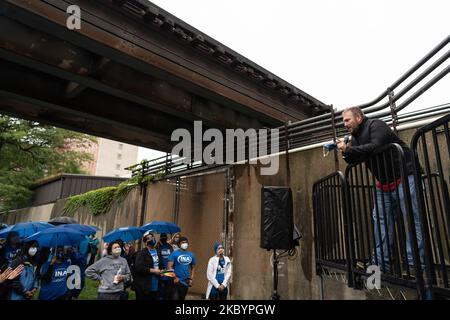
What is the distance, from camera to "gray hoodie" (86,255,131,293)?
5.58 metres

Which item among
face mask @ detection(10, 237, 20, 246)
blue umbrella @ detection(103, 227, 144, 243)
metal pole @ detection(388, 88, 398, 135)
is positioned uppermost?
metal pole @ detection(388, 88, 398, 135)

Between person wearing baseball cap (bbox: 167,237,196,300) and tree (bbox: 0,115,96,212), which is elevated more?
tree (bbox: 0,115,96,212)

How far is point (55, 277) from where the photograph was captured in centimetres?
591

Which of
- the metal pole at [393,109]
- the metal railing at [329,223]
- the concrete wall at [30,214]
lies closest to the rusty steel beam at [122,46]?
the metal pole at [393,109]

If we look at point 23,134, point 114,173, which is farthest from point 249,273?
point 114,173

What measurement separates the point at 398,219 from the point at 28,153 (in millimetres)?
22599

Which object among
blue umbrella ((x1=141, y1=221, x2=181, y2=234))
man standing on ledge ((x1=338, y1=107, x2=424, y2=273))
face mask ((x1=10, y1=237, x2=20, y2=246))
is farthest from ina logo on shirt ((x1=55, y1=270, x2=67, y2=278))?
man standing on ledge ((x1=338, y1=107, x2=424, y2=273))

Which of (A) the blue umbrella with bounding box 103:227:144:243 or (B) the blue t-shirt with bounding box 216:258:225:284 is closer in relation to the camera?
(B) the blue t-shirt with bounding box 216:258:225:284

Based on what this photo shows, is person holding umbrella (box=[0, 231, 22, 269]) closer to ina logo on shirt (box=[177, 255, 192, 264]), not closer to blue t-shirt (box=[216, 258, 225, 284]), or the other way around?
ina logo on shirt (box=[177, 255, 192, 264])

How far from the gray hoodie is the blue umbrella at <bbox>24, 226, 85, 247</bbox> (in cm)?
91

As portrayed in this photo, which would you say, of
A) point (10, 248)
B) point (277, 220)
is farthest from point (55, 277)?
point (277, 220)

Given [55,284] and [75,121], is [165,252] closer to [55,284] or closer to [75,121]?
[55,284]

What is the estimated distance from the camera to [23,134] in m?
18.5
